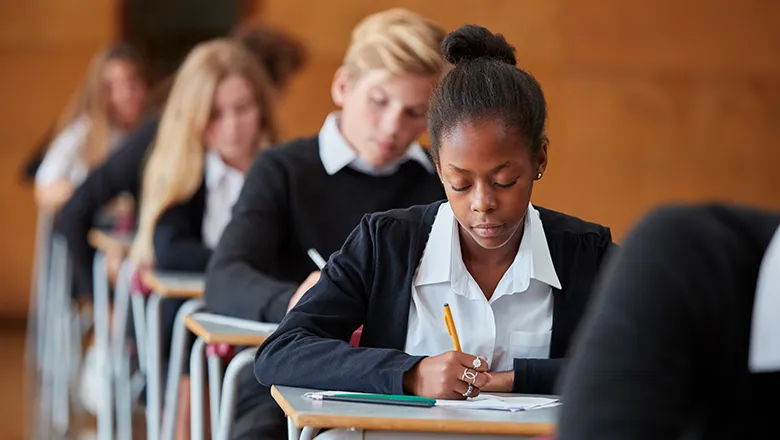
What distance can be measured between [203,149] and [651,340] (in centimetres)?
277

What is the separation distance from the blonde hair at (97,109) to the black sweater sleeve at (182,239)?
7.29ft

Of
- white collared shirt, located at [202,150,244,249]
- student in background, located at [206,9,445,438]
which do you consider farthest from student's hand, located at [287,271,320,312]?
white collared shirt, located at [202,150,244,249]

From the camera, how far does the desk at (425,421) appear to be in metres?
1.37

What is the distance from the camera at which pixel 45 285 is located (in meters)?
Result: 5.47

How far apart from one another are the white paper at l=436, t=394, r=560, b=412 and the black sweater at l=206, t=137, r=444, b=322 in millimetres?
936

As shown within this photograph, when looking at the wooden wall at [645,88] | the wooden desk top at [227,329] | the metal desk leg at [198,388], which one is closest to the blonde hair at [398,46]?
the wooden desk top at [227,329]

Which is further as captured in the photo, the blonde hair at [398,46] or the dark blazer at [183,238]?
the dark blazer at [183,238]

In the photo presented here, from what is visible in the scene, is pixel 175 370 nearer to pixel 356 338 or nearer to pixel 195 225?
pixel 195 225

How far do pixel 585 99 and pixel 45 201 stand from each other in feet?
11.6

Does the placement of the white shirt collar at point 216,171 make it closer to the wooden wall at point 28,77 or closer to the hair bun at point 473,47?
the hair bun at point 473,47

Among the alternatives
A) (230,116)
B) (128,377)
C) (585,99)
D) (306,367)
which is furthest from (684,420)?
(585,99)

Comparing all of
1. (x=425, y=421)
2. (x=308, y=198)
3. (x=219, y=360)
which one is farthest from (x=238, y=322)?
(x=425, y=421)

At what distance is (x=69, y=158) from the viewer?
18.5ft

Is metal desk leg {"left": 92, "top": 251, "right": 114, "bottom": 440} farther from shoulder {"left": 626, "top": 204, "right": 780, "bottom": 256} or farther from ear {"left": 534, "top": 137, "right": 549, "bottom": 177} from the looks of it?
shoulder {"left": 626, "top": 204, "right": 780, "bottom": 256}
